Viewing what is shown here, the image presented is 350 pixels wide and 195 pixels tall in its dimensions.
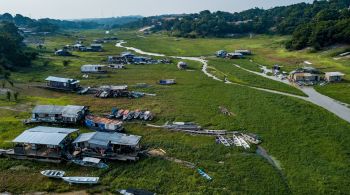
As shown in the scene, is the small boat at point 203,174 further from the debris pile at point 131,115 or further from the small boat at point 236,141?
the debris pile at point 131,115

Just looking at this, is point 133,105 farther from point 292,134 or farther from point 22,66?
point 22,66

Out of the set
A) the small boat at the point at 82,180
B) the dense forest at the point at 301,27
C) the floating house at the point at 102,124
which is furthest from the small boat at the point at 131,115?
the dense forest at the point at 301,27

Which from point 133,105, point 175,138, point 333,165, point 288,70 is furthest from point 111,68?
point 333,165

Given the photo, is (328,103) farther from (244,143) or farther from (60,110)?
(60,110)

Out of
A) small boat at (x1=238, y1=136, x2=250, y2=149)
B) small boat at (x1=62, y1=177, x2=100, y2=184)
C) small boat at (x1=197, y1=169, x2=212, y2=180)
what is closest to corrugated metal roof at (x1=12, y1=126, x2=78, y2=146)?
small boat at (x1=62, y1=177, x2=100, y2=184)

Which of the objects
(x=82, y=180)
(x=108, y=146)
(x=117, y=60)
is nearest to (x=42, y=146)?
(x=108, y=146)

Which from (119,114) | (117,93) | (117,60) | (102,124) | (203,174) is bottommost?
(203,174)

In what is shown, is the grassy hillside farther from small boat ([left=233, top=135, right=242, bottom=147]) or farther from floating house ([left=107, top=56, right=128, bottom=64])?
floating house ([left=107, top=56, right=128, bottom=64])
